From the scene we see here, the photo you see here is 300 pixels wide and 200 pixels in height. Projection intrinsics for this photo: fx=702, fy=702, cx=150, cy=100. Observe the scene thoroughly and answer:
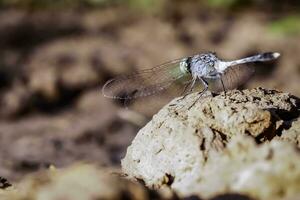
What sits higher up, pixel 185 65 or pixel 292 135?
pixel 185 65

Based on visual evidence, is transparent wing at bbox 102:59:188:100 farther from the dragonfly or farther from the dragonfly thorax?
the dragonfly thorax

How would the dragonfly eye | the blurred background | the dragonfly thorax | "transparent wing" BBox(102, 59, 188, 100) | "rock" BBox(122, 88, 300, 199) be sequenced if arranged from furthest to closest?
the blurred background, "transparent wing" BBox(102, 59, 188, 100), the dragonfly eye, the dragonfly thorax, "rock" BBox(122, 88, 300, 199)

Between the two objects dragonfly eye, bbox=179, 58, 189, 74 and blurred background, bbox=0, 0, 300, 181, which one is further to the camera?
blurred background, bbox=0, 0, 300, 181

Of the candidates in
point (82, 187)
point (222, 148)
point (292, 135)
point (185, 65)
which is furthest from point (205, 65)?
point (82, 187)

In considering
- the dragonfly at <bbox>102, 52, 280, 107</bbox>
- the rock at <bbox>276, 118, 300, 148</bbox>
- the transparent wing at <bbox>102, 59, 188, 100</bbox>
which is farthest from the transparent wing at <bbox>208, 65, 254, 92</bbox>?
the rock at <bbox>276, 118, 300, 148</bbox>

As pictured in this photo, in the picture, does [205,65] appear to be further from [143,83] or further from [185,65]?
[143,83]

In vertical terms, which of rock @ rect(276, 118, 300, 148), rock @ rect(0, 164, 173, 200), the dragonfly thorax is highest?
the dragonfly thorax

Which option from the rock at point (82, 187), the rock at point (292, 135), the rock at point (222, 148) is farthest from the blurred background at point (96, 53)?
the rock at point (82, 187)

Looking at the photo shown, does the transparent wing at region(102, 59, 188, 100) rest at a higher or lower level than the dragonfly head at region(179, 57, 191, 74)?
higher

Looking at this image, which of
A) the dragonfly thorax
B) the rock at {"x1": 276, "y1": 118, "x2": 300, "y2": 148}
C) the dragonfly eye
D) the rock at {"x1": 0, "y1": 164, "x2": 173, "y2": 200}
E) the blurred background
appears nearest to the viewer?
the rock at {"x1": 0, "y1": 164, "x2": 173, "y2": 200}

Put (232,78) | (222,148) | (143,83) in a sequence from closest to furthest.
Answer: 1. (222,148)
2. (232,78)
3. (143,83)
